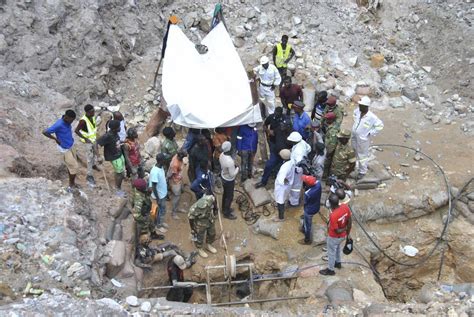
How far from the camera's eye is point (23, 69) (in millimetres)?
9648

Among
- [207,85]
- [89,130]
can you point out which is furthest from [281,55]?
[89,130]

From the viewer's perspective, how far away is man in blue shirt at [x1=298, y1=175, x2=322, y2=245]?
7.12 m

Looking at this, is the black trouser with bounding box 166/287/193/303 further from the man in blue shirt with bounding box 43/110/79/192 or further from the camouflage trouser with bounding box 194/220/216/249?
the man in blue shirt with bounding box 43/110/79/192

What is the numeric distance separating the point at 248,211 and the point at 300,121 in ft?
5.78

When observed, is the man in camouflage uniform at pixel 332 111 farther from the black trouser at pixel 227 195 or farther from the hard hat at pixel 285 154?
the black trouser at pixel 227 195

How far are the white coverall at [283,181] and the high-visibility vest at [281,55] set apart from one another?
3.29 m

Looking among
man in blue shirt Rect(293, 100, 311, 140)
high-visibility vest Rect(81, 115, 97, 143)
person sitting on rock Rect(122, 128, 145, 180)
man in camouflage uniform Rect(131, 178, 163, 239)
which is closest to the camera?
man in camouflage uniform Rect(131, 178, 163, 239)

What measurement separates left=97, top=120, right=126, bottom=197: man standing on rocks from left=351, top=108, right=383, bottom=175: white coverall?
382cm

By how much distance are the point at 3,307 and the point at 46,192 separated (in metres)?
2.00

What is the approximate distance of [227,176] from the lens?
7.79 meters

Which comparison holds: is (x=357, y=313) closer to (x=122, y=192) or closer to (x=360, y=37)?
(x=122, y=192)

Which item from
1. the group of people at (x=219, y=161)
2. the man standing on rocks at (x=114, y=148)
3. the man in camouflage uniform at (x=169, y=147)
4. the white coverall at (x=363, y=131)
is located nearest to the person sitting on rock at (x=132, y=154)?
the group of people at (x=219, y=161)

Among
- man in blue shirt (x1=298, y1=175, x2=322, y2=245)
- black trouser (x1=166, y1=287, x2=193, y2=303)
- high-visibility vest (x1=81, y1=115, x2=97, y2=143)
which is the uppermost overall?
high-visibility vest (x1=81, y1=115, x2=97, y2=143)

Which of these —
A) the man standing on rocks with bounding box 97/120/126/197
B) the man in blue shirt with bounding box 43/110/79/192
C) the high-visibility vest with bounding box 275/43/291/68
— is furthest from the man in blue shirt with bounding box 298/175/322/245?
the high-visibility vest with bounding box 275/43/291/68
